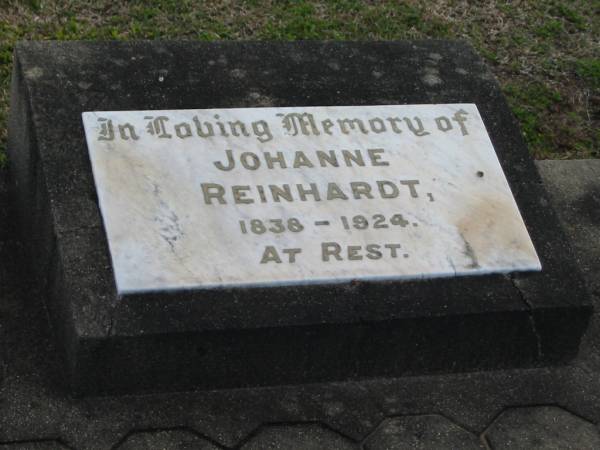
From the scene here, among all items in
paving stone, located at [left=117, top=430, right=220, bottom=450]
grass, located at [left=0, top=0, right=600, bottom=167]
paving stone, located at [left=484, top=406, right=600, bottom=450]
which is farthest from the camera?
grass, located at [left=0, top=0, right=600, bottom=167]

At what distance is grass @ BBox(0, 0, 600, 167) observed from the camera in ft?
14.3

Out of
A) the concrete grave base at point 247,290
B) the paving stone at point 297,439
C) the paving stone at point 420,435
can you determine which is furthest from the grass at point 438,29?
the paving stone at point 297,439

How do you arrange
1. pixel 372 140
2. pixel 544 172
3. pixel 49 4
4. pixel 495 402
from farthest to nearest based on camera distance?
pixel 49 4
pixel 544 172
pixel 372 140
pixel 495 402

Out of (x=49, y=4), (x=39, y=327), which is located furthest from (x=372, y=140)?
(x=49, y=4)

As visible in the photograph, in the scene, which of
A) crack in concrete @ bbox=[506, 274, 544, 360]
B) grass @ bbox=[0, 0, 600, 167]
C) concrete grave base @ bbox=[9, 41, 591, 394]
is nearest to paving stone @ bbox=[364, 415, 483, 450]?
concrete grave base @ bbox=[9, 41, 591, 394]

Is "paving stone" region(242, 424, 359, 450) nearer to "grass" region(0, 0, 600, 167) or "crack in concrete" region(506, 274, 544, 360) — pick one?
"crack in concrete" region(506, 274, 544, 360)

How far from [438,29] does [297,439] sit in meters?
2.33

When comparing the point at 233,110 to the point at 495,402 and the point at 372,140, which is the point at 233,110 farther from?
the point at 495,402

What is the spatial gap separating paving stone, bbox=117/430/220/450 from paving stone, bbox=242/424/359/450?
0.34 ft

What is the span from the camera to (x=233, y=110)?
320 cm

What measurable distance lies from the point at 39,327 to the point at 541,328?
122cm

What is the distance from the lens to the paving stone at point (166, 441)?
2.76 metres

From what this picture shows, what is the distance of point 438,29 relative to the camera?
4.72 meters

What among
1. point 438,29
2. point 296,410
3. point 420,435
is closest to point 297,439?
point 296,410
